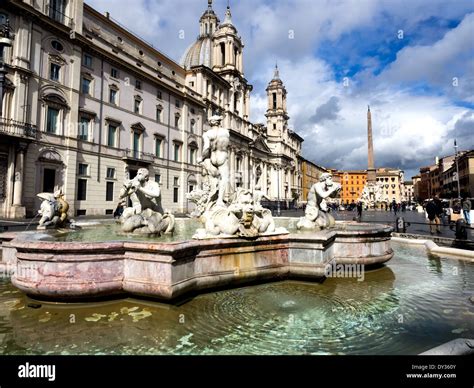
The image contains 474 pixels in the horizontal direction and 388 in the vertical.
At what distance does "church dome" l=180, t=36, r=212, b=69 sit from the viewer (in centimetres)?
5000

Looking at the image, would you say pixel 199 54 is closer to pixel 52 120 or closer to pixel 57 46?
pixel 57 46

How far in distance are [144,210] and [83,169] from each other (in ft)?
72.1

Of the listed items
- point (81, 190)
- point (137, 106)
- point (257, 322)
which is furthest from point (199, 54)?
point (257, 322)

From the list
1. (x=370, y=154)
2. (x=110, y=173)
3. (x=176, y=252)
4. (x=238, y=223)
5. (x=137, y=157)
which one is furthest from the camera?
(x=370, y=154)

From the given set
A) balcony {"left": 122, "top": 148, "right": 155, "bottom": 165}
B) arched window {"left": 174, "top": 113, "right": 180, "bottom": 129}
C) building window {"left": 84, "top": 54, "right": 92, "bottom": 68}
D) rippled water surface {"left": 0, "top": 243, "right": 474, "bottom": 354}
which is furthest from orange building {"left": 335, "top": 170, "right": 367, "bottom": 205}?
rippled water surface {"left": 0, "top": 243, "right": 474, "bottom": 354}

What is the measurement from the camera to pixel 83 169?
81.1 feet

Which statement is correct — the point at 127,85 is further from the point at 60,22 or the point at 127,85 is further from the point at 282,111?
the point at 282,111

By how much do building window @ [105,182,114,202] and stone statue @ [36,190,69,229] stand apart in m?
20.8

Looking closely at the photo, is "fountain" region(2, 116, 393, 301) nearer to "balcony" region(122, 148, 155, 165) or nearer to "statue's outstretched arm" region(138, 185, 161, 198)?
"statue's outstretched arm" region(138, 185, 161, 198)

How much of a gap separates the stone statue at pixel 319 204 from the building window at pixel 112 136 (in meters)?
25.2

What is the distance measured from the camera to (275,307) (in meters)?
3.77

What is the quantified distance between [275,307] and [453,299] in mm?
2517

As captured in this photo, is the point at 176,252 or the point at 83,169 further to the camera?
the point at 83,169

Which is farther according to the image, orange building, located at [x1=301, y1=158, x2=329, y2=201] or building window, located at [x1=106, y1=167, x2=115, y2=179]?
orange building, located at [x1=301, y1=158, x2=329, y2=201]
